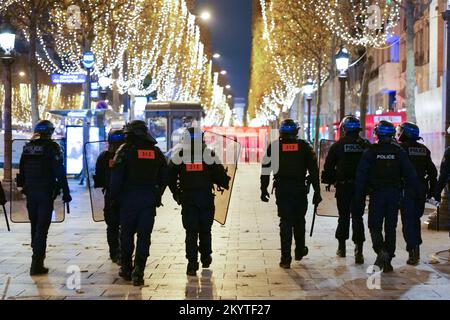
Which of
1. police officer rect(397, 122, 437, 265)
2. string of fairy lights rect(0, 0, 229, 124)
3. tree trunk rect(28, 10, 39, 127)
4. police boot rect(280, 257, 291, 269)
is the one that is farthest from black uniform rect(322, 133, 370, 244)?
string of fairy lights rect(0, 0, 229, 124)

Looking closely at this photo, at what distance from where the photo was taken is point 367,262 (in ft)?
32.7

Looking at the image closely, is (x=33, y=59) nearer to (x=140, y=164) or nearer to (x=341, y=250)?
(x=341, y=250)

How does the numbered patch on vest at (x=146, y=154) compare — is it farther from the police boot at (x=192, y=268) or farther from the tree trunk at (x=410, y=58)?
the tree trunk at (x=410, y=58)

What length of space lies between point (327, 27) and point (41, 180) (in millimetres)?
26734

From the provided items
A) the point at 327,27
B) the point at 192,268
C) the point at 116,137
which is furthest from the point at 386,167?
the point at 327,27

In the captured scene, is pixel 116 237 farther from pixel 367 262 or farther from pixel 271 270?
pixel 367 262

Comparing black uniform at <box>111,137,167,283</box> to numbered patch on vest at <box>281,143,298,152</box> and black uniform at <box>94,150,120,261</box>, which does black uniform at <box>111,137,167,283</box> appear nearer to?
black uniform at <box>94,150,120,261</box>

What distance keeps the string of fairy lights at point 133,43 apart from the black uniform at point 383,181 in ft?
50.5

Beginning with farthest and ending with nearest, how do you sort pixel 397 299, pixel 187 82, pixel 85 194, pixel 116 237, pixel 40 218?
1. pixel 187 82
2. pixel 85 194
3. pixel 116 237
4. pixel 40 218
5. pixel 397 299
